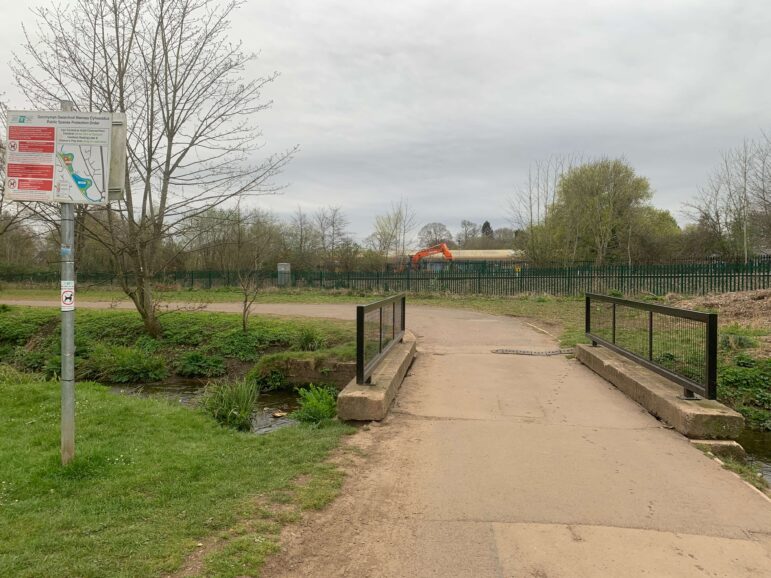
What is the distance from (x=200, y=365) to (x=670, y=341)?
10.3 meters

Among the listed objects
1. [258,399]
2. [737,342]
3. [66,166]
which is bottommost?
[258,399]

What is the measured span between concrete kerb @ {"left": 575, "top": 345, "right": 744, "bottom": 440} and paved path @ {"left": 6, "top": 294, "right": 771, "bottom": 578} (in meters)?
0.18

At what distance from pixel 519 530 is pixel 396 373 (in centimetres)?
418

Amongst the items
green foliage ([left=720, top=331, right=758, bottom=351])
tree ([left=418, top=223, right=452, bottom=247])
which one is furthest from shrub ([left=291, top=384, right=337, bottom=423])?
tree ([left=418, top=223, right=452, bottom=247])

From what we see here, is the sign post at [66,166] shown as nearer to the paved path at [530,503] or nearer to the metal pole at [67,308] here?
the metal pole at [67,308]

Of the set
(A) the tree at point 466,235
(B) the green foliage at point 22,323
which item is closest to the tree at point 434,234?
(A) the tree at point 466,235

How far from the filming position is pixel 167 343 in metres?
14.9

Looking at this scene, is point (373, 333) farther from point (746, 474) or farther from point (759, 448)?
point (759, 448)

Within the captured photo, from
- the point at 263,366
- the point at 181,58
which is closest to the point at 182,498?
the point at 263,366

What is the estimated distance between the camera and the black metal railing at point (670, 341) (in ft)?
19.0

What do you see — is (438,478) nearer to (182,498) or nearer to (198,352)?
(182,498)

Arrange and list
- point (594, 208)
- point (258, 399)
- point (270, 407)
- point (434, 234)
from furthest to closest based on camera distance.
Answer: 1. point (434, 234)
2. point (594, 208)
3. point (258, 399)
4. point (270, 407)

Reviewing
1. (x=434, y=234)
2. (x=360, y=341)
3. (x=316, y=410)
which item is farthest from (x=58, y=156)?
(x=434, y=234)

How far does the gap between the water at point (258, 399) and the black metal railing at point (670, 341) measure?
5.01 meters
